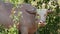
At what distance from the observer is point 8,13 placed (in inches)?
156

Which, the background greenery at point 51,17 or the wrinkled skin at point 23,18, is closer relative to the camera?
the wrinkled skin at point 23,18

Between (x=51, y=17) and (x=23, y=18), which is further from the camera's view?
(x=51, y=17)

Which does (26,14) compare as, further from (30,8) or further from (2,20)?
(2,20)

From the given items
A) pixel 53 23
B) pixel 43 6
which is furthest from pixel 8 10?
pixel 53 23

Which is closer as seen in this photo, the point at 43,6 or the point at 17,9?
the point at 17,9

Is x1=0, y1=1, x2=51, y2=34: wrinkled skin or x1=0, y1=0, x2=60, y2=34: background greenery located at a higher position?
x1=0, y1=1, x2=51, y2=34: wrinkled skin

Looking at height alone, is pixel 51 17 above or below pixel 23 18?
below

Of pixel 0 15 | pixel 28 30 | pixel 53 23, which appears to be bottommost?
pixel 53 23

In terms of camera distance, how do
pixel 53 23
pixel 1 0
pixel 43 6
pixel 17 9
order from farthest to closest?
pixel 53 23
pixel 43 6
pixel 1 0
pixel 17 9

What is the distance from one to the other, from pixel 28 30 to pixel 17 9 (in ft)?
1.27

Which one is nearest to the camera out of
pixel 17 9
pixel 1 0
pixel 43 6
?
pixel 17 9

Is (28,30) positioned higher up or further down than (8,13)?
further down

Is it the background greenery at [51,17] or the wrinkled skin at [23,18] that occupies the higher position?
the wrinkled skin at [23,18]

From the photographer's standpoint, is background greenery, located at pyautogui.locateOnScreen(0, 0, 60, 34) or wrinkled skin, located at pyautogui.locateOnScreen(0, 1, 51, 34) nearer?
wrinkled skin, located at pyautogui.locateOnScreen(0, 1, 51, 34)
